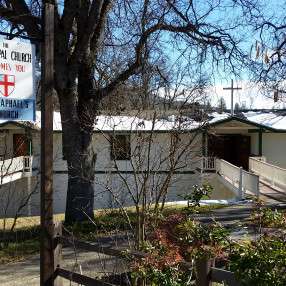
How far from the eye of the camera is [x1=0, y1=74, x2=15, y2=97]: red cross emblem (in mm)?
6262

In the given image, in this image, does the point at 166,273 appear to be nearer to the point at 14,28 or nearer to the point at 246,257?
the point at 246,257

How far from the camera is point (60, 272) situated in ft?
21.6

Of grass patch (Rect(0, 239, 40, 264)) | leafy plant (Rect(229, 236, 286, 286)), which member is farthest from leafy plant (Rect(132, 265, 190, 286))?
grass patch (Rect(0, 239, 40, 264))

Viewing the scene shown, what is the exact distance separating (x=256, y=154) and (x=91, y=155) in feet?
69.1

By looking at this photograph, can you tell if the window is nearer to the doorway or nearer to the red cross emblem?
the red cross emblem

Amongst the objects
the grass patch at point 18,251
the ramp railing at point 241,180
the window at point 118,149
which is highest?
the window at point 118,149

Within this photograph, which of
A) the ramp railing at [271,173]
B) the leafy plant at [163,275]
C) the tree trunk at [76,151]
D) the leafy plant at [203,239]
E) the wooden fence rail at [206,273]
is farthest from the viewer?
the ramp railing at [271,173]

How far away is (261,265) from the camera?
360 centimetres

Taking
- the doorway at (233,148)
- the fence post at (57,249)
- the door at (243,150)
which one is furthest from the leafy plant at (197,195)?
the door at (243,150)

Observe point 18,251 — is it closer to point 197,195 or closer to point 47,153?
point 47,153

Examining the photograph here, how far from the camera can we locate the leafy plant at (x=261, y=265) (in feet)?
11.6

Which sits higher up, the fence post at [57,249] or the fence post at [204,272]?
the fence post at [204,272]

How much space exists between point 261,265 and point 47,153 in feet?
12.1

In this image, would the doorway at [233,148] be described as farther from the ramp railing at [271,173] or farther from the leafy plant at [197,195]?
the leafy plant at [197,195]
